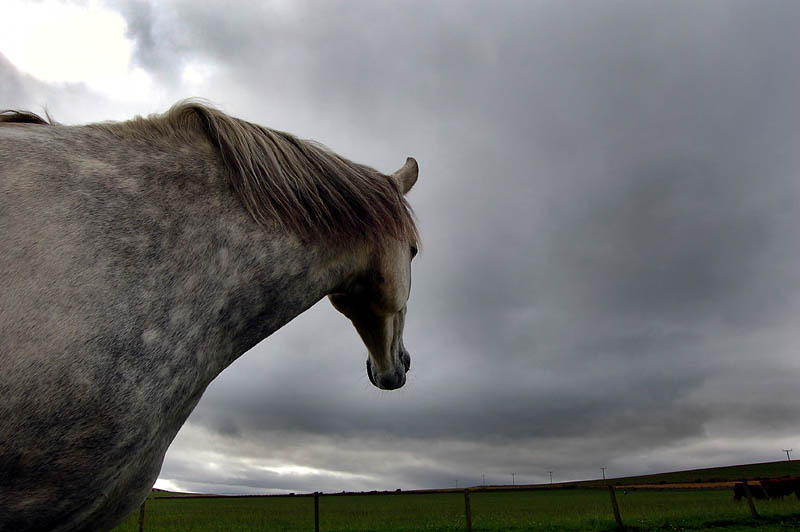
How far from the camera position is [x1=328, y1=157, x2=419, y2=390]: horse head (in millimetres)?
2086

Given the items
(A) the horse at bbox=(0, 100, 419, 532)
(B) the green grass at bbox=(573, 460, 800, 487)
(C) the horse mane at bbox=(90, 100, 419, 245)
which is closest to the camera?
(A) the horse at bbox=(0, 100, 419, 532)

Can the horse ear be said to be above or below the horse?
above

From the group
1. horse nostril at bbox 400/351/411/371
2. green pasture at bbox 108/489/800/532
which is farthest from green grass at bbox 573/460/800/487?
horse nostril at bbox 400/351/411/371

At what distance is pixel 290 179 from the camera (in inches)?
70.7

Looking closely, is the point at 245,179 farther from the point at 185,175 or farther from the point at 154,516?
the point at 154,516

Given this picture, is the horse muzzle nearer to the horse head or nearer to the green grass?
the horse head

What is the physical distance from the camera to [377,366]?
2.78 metres

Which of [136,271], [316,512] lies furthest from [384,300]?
[316,512]

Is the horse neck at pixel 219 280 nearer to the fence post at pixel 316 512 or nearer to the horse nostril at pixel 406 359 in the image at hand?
the horse nostril at pixel 406 359

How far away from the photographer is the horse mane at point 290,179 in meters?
1.68

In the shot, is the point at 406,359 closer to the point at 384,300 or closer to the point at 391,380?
the point at 391,380

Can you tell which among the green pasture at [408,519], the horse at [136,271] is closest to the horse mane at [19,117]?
the horse at [136,271]

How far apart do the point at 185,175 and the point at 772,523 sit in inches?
757

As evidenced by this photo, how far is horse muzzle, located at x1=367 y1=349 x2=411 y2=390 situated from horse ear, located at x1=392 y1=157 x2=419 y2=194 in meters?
1.01
